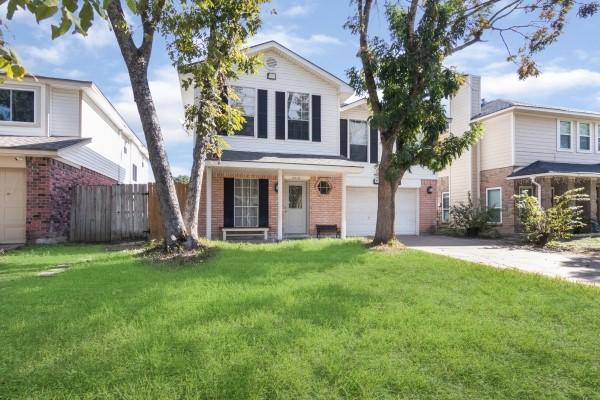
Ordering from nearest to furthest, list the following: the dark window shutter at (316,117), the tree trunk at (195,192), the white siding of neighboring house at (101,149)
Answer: the tree trunk at (195,192) → the white siding of neighboring house at (101,149) → the dark window shutter at (316,117)

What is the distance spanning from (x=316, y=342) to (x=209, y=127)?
7.20m

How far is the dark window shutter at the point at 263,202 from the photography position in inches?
579

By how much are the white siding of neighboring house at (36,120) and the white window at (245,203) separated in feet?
21.8

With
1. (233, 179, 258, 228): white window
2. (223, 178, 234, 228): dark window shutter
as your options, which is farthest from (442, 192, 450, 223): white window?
(223, 178, 234, 228): dark window shutter

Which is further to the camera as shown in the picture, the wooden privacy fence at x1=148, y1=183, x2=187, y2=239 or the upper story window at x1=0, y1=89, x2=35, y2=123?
the upper story window at x1=0, y1=89, x2=35, y2=123

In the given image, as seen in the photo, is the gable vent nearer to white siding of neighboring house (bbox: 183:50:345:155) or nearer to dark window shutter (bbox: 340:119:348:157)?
white siding of neighboring house (bbox: 183:50:345:155)

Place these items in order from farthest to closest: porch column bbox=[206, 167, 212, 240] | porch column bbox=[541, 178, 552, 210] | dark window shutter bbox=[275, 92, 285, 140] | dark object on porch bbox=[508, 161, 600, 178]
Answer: porch column bbox=[541, 178, 552, 210], dark object on porch bbox=[508, 161, 600, 178], dark window shutter bbox=[275, 92, 285, 140], porch column bbox=[206, 167, 212, 240]

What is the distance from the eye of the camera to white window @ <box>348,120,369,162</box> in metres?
16.7

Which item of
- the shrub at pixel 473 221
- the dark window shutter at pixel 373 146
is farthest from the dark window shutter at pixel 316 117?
the shrub at pixel 473 221

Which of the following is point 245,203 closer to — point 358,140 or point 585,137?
point 358,140

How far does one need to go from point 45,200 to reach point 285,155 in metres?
7.85

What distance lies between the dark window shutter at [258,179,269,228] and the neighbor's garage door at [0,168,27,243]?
24.6 feet

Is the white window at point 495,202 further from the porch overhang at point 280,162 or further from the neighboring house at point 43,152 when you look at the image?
the neighboring house at point 43,152

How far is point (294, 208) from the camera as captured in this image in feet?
50.8
